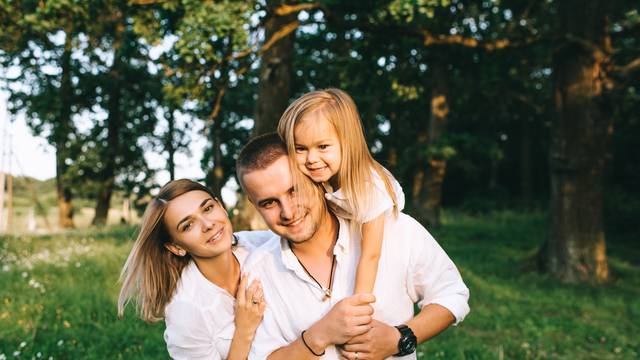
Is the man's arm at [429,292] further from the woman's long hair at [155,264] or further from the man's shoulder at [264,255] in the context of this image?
the woman's long hair at [155,264]

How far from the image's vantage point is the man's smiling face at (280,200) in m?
2.76

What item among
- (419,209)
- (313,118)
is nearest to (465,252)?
(419,209)

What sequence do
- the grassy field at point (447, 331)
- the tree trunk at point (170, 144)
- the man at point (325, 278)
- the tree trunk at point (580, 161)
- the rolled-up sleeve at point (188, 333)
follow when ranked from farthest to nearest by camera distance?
the tree trunk at point (170, 144) → the tree trunk at point (580, 161) → the grassy field at point (447, 331) → the rolled-up sleeve at point (188, 333) → the man at point (325, 278)

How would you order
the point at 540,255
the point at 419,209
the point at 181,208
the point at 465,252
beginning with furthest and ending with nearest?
the point at 419,209 → the point at 465,252 → the point at 540,255 → the point at 181,208

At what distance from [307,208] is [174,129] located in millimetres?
28734

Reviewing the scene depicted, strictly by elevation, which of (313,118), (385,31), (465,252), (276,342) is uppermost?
(385,31)

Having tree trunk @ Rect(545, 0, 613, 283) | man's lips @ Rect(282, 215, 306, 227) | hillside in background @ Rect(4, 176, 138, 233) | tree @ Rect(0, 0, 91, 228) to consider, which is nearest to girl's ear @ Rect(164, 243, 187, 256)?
man's lips @ Rect(282, 215, 306, 227)

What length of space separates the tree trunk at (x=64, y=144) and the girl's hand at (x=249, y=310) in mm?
23093

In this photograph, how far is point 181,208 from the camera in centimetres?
304

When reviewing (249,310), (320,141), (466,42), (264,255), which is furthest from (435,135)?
(249,310)

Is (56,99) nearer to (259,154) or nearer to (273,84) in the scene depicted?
(273,84)

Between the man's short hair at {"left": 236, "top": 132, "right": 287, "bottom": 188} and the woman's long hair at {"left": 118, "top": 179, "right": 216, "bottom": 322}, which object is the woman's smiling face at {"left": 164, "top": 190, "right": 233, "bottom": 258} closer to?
the woman's long hair at {"left": 118, "top": 179, "right": 216, "bottom": 322}

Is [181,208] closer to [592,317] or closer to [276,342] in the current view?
[276,342]

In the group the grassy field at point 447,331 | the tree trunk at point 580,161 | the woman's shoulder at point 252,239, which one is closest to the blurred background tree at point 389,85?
the tree trunk at point 580,161
